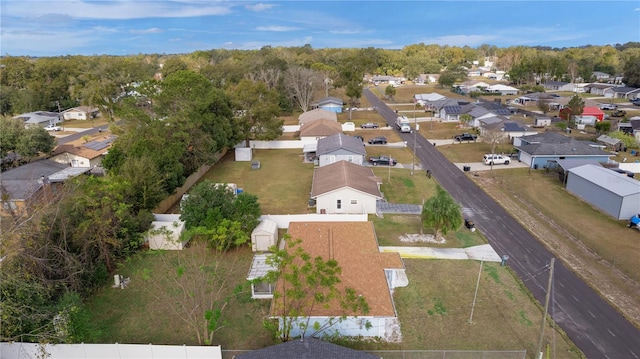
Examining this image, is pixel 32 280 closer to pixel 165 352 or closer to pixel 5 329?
pixel 5 329

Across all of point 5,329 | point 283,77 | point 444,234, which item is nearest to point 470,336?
point 444,234

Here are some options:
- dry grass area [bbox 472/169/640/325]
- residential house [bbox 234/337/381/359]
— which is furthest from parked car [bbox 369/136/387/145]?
residential house [bbox 234/337/381/359]

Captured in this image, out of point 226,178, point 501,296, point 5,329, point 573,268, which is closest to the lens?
point 5,329

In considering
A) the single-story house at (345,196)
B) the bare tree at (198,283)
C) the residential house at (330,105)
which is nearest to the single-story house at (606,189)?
the single-story house at (345,196)

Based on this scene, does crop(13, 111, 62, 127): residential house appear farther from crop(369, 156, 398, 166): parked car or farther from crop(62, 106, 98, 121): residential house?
crop(369, 156, 398, 166): parked car

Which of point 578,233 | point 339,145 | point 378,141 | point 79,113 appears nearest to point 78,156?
point 339,145
